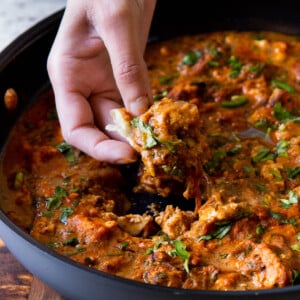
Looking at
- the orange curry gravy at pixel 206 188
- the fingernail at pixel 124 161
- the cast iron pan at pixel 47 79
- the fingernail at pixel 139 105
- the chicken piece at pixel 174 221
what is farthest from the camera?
the fingernail at pixel 124 161

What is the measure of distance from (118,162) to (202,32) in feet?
5.42

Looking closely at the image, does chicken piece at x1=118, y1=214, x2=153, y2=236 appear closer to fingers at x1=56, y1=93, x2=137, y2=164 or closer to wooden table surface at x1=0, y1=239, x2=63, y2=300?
fingers at x1=56, y1=93, x2=137, y2=164

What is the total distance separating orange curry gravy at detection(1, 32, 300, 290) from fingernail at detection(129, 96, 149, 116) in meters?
0.26

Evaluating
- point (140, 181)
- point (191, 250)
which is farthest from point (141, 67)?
point (191, 250)

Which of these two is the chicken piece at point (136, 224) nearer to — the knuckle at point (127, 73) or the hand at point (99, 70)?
the hand at point (99, 70)

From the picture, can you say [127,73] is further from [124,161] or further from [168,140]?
[124,161]

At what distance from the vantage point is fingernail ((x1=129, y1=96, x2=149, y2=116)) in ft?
10.6

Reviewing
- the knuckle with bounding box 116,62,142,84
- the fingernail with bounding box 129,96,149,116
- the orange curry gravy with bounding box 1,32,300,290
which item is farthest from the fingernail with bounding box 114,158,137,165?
the knuckle with bounding box 116,62,142,84

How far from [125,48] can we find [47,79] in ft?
3.98

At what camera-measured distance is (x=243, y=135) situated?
367 centimetres

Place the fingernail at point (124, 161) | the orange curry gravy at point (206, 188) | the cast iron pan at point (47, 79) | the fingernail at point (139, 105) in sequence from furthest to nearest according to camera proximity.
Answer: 1. the fingernail at point (124, 161)
2. the fingernail at point (139, 105)
3. the orange curry gravy at point (206, 188)
4. the cast iron pan at point (47, 79)

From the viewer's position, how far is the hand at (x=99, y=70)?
3154 millimetres

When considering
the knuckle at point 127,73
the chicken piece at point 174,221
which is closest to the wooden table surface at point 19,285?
the chicken piece at point 174,221

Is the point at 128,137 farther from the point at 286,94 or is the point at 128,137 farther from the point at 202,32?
the point at 202,32
